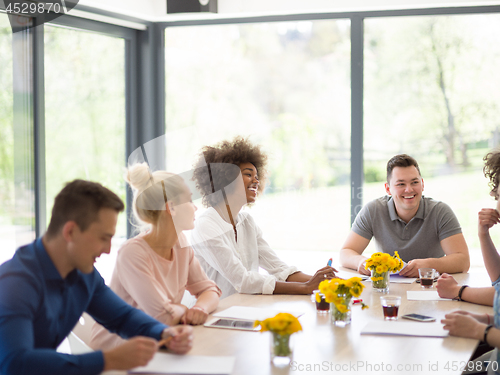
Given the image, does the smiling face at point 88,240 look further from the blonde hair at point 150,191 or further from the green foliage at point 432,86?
the green foliage at point 432,86

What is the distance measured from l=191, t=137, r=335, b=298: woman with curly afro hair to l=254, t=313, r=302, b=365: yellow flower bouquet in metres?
0.87

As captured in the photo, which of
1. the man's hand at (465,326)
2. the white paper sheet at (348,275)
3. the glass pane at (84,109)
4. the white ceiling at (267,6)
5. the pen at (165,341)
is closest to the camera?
the pen at (165,341)

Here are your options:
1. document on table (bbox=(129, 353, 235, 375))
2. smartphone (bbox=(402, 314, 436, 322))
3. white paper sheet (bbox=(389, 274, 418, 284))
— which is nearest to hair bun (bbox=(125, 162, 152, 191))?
document on table (bbox=(129, 353, 235, 375))

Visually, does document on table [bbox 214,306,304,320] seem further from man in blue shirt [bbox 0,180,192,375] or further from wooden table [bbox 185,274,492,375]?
man in blue shirt [bbox 0,180,192,375]

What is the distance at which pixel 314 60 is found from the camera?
4.38 meters

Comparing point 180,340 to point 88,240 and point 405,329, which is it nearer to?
point 88,240

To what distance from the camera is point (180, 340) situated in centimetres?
159

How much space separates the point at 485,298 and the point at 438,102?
7.45ft

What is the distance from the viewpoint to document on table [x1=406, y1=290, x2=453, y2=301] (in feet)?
7.51

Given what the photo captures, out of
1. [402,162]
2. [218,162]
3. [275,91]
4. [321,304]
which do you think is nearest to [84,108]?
[275,91]

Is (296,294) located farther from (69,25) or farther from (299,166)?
(69,25)

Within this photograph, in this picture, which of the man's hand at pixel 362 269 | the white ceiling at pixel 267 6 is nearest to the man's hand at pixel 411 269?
the man's hand at pixel 362 269

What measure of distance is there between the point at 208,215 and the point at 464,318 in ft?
4.25

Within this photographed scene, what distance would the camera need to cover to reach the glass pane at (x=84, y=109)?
12.4 feet
